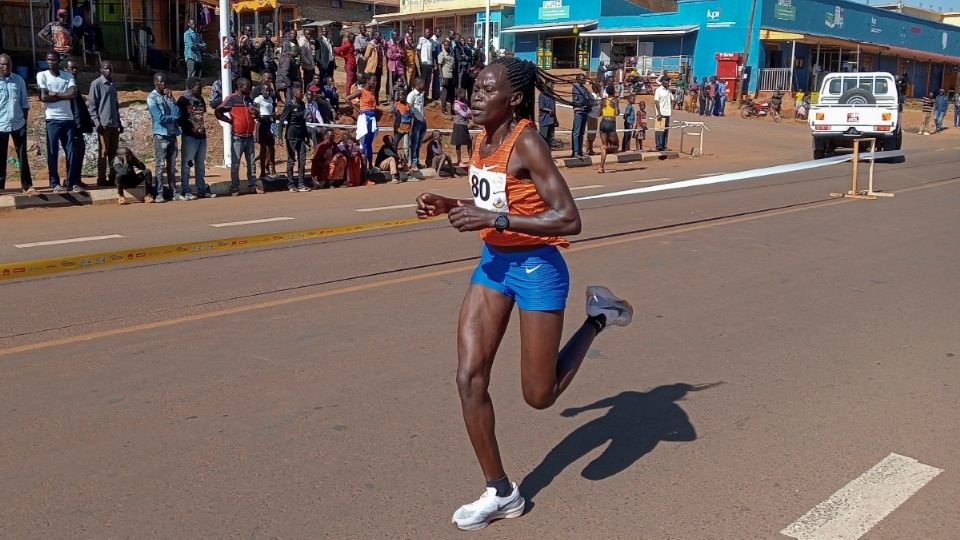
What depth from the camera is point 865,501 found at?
389cm

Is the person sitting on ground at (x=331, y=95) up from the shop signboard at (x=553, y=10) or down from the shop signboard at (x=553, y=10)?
down

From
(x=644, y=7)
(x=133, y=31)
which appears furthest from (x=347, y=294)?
(x=644, y=7)

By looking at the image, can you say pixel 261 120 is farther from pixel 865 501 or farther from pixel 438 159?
pixel 865 501

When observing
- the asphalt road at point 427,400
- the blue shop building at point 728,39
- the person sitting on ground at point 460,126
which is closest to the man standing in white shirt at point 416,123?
the person sitting on ground at point 460,126

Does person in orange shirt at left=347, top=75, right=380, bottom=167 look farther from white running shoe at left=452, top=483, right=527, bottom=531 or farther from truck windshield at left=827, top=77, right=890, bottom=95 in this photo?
truck windshield at left=827, top=77, right=890, bottom=95

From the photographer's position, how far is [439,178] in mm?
18344

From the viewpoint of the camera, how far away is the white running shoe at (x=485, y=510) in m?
3.56

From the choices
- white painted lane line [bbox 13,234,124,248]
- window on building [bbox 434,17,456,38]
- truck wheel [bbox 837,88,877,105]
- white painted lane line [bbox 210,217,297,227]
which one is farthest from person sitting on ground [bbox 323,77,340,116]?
window on building [bbox 434,17,456,38]

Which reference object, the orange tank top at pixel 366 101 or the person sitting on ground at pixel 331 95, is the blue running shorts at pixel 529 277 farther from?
the person sitting on ground at pixel 331 95

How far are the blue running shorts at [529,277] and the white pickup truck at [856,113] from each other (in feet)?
70.8

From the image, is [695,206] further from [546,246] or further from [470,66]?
[470,66]

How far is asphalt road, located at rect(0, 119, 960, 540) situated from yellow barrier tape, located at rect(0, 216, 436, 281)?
1.24 feet

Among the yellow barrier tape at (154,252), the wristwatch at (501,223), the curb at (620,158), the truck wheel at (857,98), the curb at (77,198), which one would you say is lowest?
the yellow barrier tape at (154,252)

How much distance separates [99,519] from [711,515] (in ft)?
8.17
